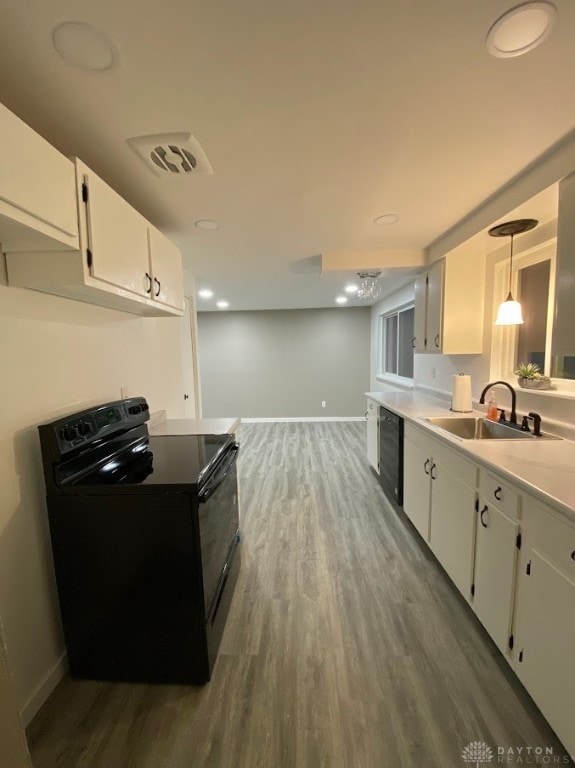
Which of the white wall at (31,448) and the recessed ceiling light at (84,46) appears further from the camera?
the white wall at (31,448)

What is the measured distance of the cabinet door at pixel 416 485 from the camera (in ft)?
7.33

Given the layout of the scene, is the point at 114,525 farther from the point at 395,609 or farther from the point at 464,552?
the point at 464,552

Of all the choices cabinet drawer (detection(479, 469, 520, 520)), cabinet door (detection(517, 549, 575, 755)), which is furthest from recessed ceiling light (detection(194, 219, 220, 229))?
cabinet door (detection(517, 549, 575, 755))

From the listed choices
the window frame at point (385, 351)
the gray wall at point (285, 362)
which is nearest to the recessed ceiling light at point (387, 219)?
the window frame at point (385, 351)

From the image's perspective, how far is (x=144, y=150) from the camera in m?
1.35

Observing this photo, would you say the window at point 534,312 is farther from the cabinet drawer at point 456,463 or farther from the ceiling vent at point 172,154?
the ceiling vent at point 172,154

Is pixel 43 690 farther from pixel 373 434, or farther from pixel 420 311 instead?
pixel 420 311

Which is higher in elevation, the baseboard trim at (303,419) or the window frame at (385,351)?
the window frame at (385,351)

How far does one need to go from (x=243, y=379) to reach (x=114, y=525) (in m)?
5.34

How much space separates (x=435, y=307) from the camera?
279 centimetres

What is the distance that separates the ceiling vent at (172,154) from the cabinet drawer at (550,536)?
1980 millimetres

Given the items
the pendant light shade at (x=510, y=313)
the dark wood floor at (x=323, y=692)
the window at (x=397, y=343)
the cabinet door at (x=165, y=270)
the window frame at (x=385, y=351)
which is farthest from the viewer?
the window at (x=397, y=343)

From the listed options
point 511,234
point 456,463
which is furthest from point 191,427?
point 511,234

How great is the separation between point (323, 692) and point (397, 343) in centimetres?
461
